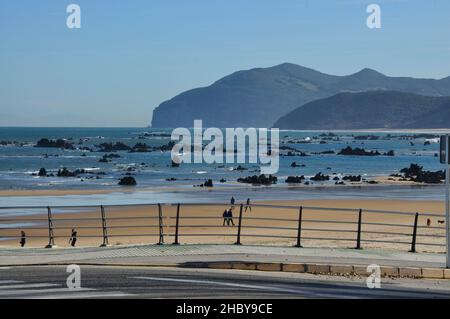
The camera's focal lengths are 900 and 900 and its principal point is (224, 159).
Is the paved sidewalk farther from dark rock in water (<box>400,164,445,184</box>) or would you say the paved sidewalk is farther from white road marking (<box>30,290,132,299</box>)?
dark rock in water (<box>400,164,445,184</box>)

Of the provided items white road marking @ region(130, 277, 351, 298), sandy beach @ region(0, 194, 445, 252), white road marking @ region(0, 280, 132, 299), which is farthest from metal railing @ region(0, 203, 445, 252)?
white road marking @ region(0, 280, 132, 299)

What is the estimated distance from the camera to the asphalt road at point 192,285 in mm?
13648

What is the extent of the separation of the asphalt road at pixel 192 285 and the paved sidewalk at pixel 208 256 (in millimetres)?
861

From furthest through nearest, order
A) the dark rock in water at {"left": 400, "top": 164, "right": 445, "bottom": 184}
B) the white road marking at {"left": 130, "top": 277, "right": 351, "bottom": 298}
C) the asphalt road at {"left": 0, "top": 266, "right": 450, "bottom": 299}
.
→ the dark rock in water at {"left": 400, "top": 164, "right": 445, "bottom": 184} → the white road marking at {"left": 130, "top": 277, "right": 351, "bottom": 298} → the asphalt road at {"left": 0, "top": 266, "right": 450, "bottom": 299}

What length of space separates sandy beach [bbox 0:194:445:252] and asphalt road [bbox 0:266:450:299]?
33.9 ft

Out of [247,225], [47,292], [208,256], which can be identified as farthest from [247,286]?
[247,225]

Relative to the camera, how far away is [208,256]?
18.3 meters

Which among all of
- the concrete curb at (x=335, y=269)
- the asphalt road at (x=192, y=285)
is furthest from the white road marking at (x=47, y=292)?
the concrete curb at (x=335, y=269)

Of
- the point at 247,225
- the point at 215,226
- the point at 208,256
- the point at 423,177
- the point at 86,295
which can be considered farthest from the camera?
the point at 423,177

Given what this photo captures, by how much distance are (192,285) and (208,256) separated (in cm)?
371

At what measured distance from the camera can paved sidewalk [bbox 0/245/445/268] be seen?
17734 mm

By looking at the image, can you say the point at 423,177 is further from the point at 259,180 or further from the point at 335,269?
the point at 335,269
